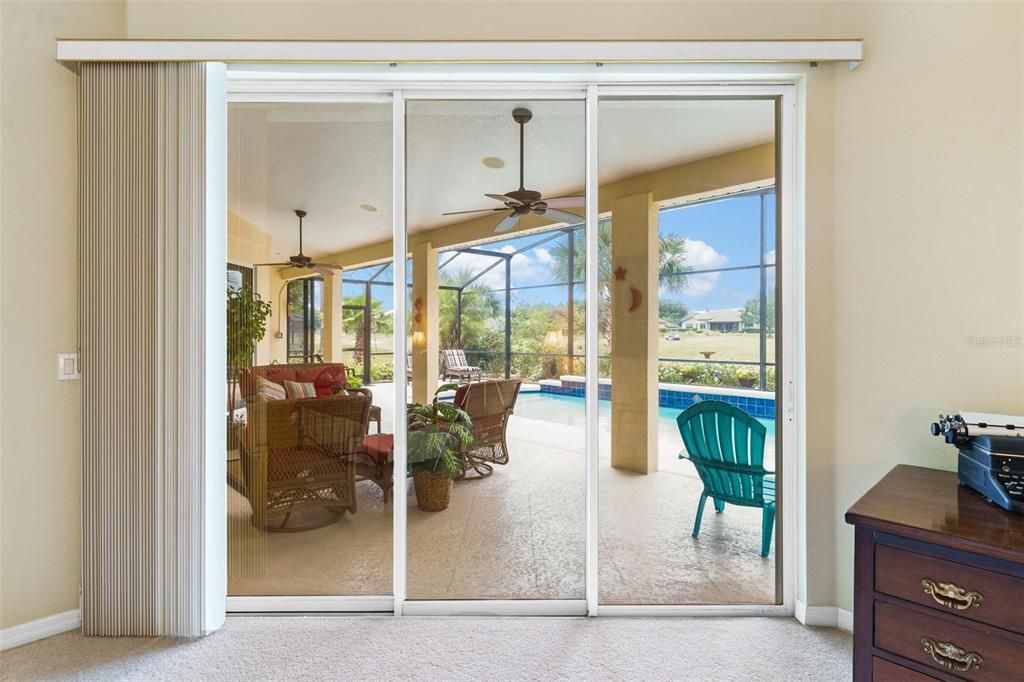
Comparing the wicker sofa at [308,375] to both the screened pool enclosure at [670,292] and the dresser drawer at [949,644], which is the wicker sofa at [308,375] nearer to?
the screened pool enclosure at [670,292]

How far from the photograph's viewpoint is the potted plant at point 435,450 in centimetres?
223

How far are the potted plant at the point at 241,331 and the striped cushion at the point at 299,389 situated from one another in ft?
0.69

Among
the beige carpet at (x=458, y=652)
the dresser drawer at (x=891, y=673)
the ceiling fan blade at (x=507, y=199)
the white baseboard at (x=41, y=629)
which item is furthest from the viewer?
the ceiling fan blade at (x=507, y=199)

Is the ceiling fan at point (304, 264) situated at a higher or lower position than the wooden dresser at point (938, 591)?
higher

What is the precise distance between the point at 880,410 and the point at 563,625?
1.72 meters

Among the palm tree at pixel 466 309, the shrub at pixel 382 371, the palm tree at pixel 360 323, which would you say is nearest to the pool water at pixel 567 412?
the palm tree at pixel 466 309

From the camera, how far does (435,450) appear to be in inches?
88.0

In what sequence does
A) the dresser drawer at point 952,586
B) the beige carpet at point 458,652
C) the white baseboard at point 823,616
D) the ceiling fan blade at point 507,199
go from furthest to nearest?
the ceiling fan blade at point 507,199, the white baseboard at point 823,616, the beige carpet at point 458,652, the dresser drawer at point 952,586

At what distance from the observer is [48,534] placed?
201 centimetres

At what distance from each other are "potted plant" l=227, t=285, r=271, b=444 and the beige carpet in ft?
3.10

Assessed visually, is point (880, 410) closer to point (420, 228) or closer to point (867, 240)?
point (867, 240)

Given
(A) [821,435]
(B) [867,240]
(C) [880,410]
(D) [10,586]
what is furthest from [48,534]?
(B) [867,240]

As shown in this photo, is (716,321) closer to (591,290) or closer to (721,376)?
(721,376)

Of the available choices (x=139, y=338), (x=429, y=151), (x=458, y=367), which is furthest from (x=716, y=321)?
(x=139, y=338)
